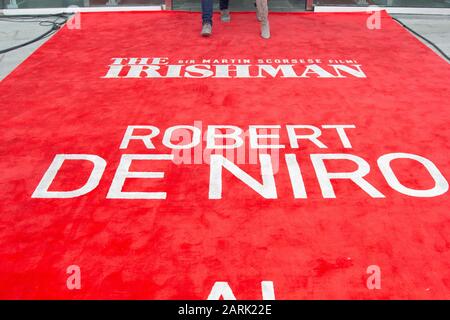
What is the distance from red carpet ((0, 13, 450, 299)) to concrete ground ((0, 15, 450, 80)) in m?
0.22

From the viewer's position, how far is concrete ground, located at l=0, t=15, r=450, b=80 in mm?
4336

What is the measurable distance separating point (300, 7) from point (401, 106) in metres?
3.30

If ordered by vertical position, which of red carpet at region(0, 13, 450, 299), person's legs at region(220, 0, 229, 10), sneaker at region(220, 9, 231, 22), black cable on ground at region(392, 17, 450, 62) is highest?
person's legs at region(220, 0, 229, 10)

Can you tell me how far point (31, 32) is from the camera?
520 cm

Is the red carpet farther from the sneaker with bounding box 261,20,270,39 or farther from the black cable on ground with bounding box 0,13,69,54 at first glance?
the black cable on ground with bounding box 0,13,69,54

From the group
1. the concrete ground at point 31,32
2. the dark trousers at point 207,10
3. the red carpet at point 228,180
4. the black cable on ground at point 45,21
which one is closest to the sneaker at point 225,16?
the dark trousers at point 207,10

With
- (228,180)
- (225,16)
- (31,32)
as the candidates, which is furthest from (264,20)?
(228,180)

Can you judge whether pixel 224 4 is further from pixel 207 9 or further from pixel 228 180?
pixel 228 180

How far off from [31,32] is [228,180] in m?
3.83

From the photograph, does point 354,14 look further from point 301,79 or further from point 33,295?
point 33,295

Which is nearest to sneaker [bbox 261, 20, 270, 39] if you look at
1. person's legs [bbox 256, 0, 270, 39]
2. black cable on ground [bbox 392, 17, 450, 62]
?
person's legs [bbox 256, 0, 270, 39]

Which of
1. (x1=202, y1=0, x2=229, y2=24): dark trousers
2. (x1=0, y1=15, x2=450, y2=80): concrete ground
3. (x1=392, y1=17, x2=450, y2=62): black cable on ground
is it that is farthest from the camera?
(x1=202, y1=0, x2=229, y2=24): dark trousers

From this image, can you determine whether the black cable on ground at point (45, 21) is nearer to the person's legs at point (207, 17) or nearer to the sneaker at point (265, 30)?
the person's legs at point (207, 17)

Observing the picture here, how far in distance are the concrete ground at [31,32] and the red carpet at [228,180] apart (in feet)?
0.71
